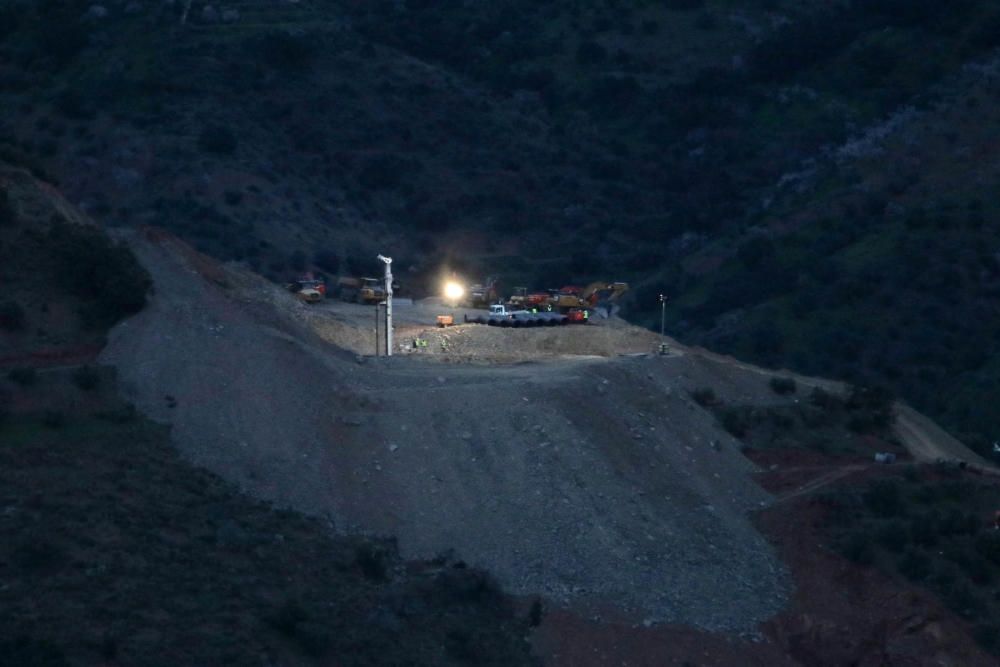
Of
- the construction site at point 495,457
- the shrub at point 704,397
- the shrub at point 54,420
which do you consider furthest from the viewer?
the shrub at point 704,397

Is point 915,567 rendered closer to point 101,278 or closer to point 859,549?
point 859,549

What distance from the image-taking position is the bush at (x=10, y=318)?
1438 inches

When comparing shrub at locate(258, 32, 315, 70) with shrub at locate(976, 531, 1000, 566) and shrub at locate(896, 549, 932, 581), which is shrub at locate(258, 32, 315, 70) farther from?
shrub at locate(896, 549, 932, 581)

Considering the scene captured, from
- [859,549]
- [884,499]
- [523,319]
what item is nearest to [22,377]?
[859,549]

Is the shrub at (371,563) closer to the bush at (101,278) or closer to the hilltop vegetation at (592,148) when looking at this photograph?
the bush at (101,278)

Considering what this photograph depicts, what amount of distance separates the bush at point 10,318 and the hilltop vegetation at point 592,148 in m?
29.3

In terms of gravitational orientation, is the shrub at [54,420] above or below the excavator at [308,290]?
below

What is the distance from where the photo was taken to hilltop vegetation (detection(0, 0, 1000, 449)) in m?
67.1

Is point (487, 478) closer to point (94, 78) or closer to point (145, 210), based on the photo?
point (145, 210)

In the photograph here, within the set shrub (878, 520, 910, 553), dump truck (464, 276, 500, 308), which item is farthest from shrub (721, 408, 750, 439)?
dump truck (464, 276, 500, 308)

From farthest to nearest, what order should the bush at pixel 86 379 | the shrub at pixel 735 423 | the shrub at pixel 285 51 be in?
the shrub at pixel 285 51 < the shrub at pixel 735 423 < the bush at pixel 86 379

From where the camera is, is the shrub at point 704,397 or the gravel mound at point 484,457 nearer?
the gravel mound at point 484,457

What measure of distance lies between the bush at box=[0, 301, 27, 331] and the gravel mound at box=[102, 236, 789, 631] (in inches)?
78.6

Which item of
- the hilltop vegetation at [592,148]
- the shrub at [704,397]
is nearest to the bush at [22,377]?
the shrub at [704,397]
